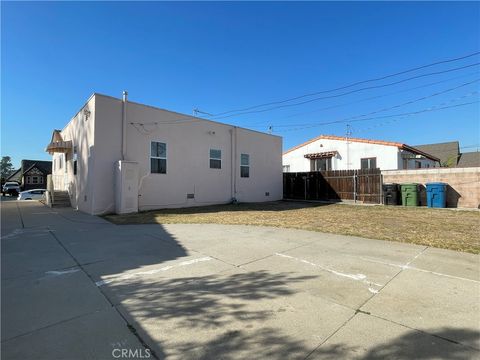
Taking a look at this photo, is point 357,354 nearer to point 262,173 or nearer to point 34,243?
point 34,243

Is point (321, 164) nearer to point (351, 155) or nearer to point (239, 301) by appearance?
point (351, 155)

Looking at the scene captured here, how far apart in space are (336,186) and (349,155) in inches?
231

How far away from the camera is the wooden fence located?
15.7 metres

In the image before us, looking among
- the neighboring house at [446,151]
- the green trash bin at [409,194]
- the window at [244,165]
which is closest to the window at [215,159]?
the window at [244,165]

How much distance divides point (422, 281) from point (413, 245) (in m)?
2.26

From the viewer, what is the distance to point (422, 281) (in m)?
3.68

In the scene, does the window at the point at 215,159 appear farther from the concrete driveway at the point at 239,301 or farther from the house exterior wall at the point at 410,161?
the house exterior wall at the point at 410,161

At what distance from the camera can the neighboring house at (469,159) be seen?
33.1 meters

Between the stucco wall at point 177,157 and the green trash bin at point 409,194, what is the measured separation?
785 cm

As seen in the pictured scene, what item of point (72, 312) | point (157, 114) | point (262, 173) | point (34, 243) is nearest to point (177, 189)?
point (157, 114)

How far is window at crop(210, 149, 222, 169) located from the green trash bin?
982 cm

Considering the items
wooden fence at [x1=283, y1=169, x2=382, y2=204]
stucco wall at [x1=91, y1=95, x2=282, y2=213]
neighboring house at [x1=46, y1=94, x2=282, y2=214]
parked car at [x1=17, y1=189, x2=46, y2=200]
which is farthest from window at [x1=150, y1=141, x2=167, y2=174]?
parked car at [x1=17, y1=189, x2=46, y2=200]

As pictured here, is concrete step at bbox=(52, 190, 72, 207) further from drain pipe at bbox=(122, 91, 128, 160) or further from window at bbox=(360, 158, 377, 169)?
window at bbox=(360, 158, 377, 169)

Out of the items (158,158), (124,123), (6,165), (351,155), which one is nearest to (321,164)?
(351,155)
